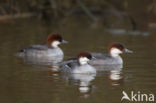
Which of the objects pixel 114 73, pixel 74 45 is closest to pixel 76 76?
pixel 114 73

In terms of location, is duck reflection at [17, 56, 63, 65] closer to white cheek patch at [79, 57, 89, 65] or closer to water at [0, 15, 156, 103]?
water at [0, 15, 156, 103]

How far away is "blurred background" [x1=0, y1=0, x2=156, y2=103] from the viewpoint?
12695 mm

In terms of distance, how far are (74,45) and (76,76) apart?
586 centimetres

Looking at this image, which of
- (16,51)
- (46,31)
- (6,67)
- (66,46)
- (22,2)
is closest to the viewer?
(6,67)

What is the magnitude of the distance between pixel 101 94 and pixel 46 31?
1234cm

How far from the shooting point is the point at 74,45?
814 inches

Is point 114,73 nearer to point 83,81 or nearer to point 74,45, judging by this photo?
point 83,81

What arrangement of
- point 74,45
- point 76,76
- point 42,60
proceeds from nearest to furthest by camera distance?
1. point 76,76
2. point 42,60
3. point 74,45

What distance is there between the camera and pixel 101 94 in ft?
41.2

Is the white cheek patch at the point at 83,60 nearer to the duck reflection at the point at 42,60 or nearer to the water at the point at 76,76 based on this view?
the water at the point at 76,76

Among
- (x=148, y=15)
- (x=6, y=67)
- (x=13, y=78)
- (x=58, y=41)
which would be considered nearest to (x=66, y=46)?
(x=58, y=41)

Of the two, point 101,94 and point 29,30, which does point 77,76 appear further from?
point 29,30

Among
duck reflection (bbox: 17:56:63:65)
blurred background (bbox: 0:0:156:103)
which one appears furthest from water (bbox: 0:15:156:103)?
duck reflection (bbox: 17:56:63:65)

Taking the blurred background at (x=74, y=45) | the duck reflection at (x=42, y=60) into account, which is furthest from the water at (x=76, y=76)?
the duck reflection at (x=42, y=60)
